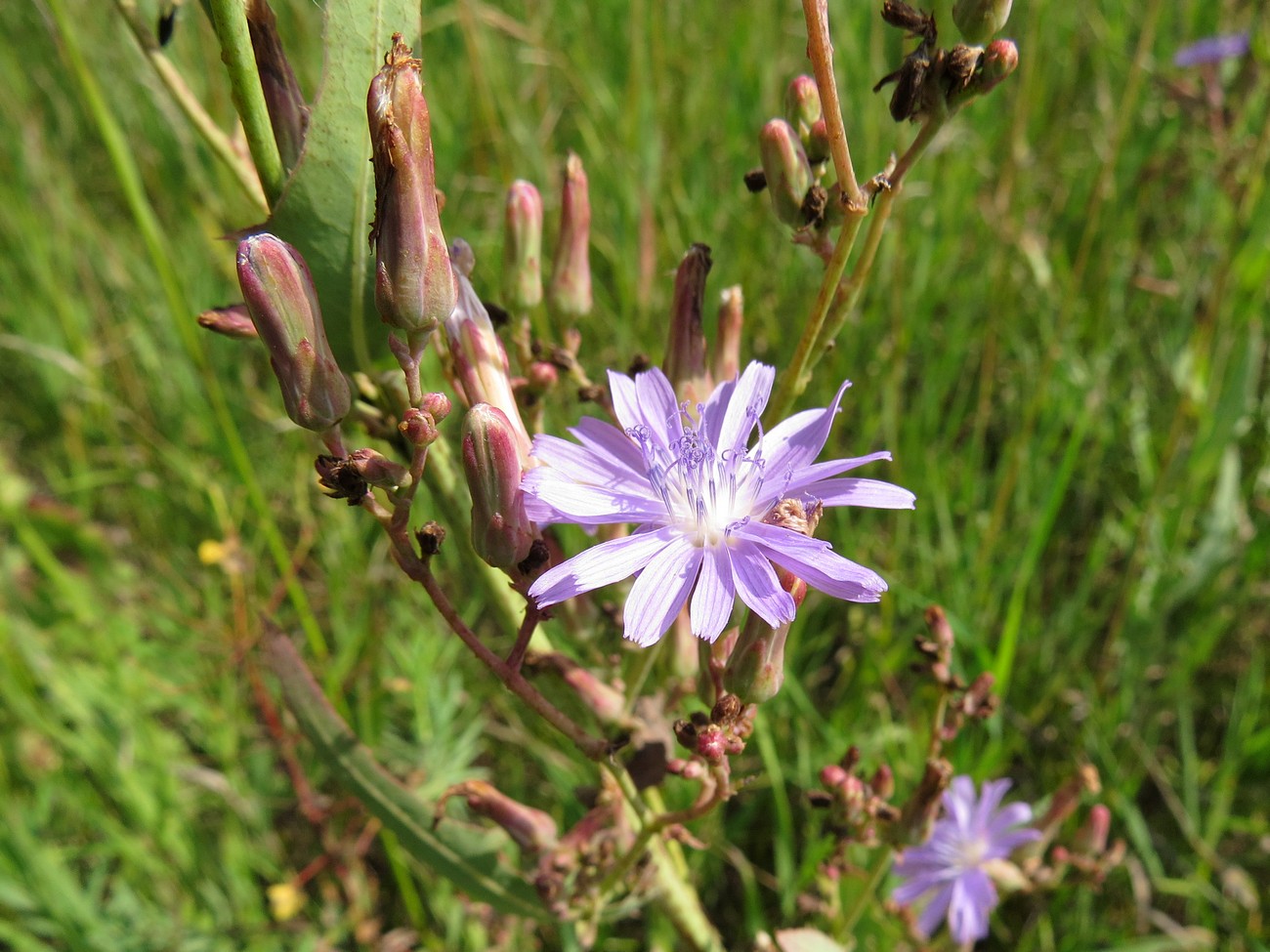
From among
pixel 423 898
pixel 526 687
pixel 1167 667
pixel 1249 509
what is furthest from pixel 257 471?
pixel 1249 509

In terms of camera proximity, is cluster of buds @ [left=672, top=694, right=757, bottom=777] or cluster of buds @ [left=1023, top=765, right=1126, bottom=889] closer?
cluster of buds @ [left=672, top=694, right=757, bottom=777]

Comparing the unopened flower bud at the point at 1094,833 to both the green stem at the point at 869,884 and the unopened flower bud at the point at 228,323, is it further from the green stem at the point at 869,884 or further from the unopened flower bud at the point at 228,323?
the unopened flower bud at the point at 228,323

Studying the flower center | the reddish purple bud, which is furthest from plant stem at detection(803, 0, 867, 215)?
the reddish purple bud

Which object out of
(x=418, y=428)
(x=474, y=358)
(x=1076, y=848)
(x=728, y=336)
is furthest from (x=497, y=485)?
(x=1076, y=848)

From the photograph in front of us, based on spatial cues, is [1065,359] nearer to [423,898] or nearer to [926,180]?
[926,180]

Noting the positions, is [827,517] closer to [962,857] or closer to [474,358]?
[962,857]

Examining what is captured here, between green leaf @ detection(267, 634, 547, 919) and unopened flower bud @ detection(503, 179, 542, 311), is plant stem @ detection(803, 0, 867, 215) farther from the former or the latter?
green leaf @ detection(267, 634, 547, 919)
